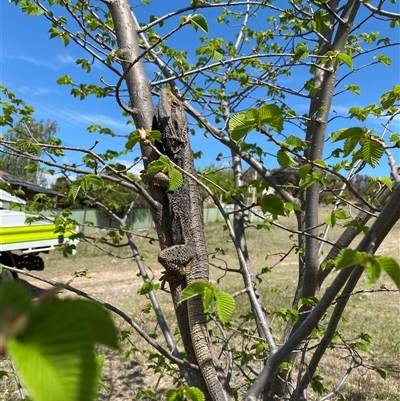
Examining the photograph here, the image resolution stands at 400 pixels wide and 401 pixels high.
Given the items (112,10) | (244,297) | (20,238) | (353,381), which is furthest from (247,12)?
(20,238)

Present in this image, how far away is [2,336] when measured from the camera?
1.21 feet

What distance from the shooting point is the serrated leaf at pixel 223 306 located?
3.81ft

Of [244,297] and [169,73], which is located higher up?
[169,73]

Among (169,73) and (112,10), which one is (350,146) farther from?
(169,73)

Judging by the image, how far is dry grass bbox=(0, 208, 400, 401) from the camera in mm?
4465

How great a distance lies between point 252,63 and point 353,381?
403 cm

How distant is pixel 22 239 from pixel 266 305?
5370mm

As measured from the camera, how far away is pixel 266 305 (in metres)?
7.67

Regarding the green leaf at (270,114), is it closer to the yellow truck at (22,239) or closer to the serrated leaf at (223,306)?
the serrated leaf at (223,306)

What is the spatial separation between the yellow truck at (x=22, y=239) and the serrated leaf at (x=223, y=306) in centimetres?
663

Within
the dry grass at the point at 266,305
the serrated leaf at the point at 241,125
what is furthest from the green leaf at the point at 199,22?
the dry grass at the point at 266,305

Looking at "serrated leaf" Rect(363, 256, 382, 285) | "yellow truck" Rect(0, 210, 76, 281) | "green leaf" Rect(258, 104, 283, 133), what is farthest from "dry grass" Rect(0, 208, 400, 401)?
"serrated leaf" Rect(363, 256, 382, 285)

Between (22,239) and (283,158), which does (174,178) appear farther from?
(22,239)

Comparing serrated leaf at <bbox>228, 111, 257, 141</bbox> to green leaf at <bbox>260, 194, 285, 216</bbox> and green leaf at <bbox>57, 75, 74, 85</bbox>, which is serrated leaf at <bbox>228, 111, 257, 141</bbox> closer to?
green leaf at <bbox>260, 194, 285, 216</bbox>
